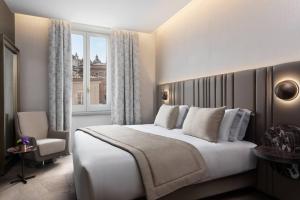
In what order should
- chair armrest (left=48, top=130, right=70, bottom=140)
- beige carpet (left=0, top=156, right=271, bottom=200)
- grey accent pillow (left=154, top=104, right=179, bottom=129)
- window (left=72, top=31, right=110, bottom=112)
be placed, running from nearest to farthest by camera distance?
beige carpet (left=0, top=156, right=271, bottom=200) → grey accent pillow (left=154, top=104, right=179, bottom=129) → chair armrest (left=48, top=130, right=70, bottom=140) → window (left=72, top=31, right=110, bottom=112)

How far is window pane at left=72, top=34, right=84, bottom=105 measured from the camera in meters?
4.68

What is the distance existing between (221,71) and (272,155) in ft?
5.18

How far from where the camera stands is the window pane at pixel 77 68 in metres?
4.68

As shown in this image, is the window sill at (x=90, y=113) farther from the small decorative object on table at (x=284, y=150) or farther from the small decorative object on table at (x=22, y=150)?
the small decorative object on table at (x=284, y=150)

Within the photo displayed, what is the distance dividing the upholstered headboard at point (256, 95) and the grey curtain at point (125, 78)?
1899mm

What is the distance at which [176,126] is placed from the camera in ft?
11.5

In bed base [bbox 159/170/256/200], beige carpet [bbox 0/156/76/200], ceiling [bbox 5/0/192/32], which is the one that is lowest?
beige carpet [bbox 0/156/76/200]

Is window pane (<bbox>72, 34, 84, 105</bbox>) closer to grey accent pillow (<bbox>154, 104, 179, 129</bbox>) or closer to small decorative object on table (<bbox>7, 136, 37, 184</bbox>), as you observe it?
small decorative object on table (<bbox>7, 136, 37, 184</bbox>)

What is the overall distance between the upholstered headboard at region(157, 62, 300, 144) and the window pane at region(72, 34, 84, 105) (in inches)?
111

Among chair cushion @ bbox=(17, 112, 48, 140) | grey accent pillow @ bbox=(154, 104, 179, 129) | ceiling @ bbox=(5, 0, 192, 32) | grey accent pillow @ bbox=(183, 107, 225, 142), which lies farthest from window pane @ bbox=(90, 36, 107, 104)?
grey accent pillow @ bbox=(183, 107, 225, 142)

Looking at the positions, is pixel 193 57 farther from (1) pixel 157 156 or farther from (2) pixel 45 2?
(2) pixel 45 2

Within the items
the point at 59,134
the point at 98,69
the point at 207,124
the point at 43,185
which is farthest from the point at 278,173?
the point at 98,69

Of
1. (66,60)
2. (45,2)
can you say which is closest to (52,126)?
(66,60)

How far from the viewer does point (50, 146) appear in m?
3.31
